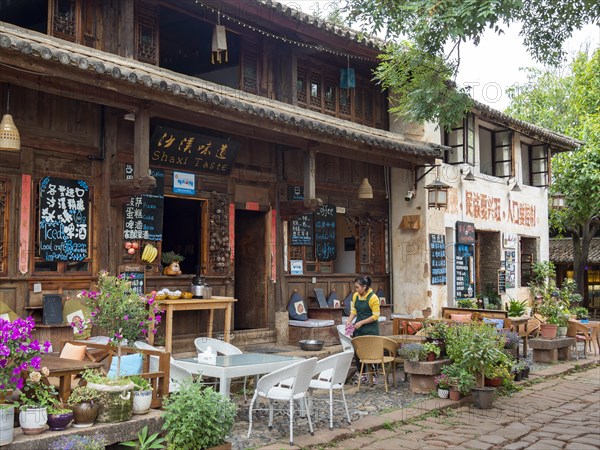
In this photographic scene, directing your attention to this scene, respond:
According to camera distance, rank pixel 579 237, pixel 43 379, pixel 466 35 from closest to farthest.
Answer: pixel 43 379
pixel 466 35
pixel 579 237

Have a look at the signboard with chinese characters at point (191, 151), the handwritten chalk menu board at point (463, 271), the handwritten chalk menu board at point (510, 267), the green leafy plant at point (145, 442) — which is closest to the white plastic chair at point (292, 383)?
the green leafy plant at point (145, 442)

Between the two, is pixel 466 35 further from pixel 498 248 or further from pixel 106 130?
pixel 498 248

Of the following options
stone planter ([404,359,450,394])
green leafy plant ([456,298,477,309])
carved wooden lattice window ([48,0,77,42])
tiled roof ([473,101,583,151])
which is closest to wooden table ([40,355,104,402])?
stone planter ([404,359,450,394])

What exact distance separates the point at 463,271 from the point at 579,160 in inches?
347

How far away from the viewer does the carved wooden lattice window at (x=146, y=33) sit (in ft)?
32.8

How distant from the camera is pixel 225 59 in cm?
1144

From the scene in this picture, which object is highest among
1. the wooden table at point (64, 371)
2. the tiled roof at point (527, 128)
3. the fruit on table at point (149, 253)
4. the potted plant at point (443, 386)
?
the tiled roof at point (527, 128)

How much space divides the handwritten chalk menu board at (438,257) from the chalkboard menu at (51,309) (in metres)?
8.67

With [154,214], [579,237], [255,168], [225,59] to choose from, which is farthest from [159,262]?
[579,237]

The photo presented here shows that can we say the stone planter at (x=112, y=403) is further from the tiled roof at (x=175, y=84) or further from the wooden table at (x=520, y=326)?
the wooden table at (x=520, y=326)

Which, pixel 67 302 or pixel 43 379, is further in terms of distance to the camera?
pixel 67 302

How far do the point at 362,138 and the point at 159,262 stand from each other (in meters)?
4.06

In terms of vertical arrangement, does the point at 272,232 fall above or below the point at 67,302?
above

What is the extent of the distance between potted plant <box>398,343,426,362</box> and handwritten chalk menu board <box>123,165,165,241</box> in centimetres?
402
